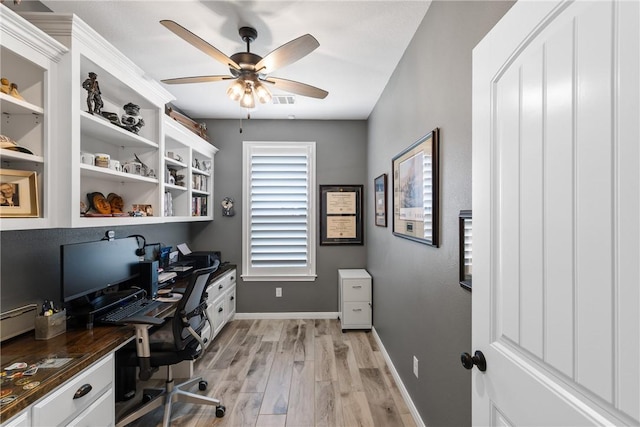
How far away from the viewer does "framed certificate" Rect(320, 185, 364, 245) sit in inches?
162

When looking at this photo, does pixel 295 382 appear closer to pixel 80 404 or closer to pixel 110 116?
pixel 80 404

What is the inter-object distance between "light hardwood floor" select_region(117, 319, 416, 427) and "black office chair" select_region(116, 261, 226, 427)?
0.16m

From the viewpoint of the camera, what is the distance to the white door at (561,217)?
545mm

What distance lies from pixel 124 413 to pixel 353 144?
3773 mm

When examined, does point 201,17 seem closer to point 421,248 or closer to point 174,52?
point 174,52

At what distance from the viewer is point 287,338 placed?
11.3 ft

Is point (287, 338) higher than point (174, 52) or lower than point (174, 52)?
lower

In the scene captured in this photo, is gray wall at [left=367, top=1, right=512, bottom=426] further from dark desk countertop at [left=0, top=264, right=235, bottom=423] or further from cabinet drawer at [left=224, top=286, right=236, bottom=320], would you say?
cabinet drawer at [left=224, top=286, right=236, bottom=320]

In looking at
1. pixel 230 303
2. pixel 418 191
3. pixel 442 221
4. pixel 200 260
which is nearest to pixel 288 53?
pixel 418 191

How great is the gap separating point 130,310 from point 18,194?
101cm

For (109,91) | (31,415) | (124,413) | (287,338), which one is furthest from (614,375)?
(287,338)

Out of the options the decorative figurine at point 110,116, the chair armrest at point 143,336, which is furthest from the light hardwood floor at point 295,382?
the decorative figurine at point 110,116

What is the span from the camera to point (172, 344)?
6.57ft

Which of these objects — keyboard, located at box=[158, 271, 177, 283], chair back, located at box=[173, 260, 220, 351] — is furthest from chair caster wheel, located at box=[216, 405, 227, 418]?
keyboard, located at box=[158, 271, 177, 283]
